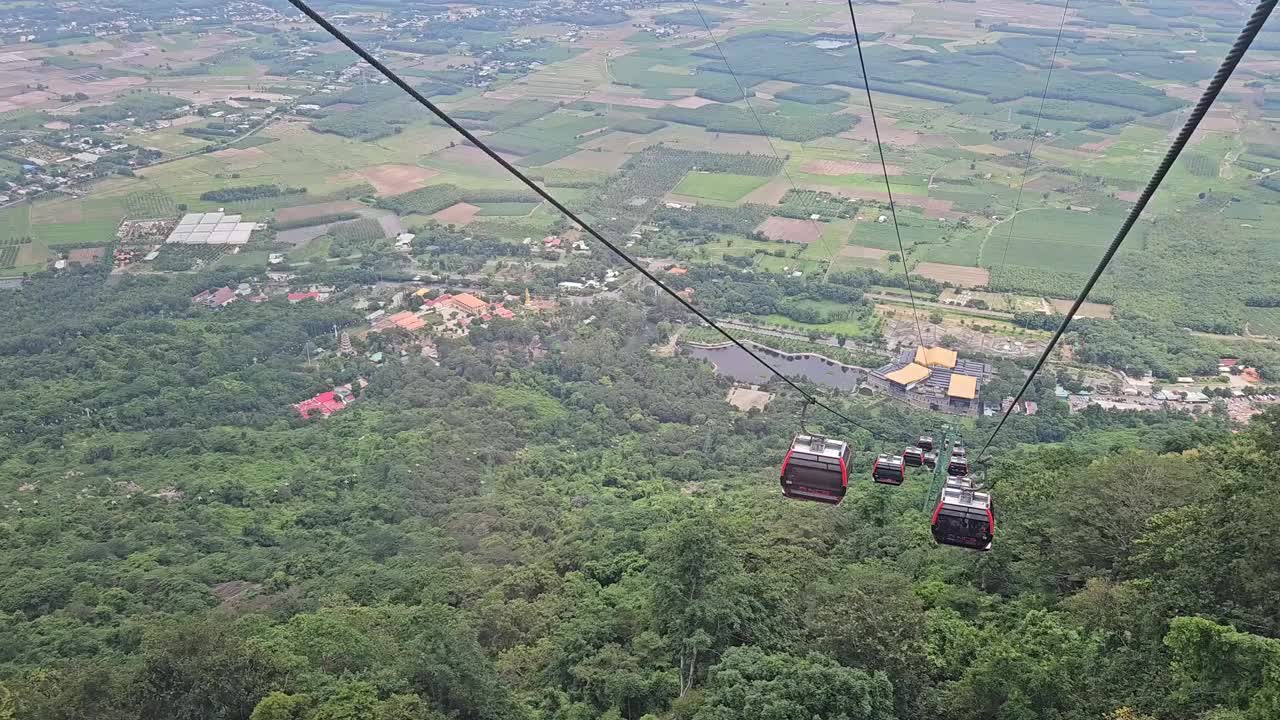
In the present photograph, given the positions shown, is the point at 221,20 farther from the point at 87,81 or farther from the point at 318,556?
the point at 318,556

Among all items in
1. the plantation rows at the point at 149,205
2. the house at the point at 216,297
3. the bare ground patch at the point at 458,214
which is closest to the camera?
the house at the point at 216,297

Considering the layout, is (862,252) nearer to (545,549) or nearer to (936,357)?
(936,357)

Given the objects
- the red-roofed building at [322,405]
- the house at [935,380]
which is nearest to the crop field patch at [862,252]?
the house at [935,380]

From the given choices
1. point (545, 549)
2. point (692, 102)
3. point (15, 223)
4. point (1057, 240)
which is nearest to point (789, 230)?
point (1057, 240)

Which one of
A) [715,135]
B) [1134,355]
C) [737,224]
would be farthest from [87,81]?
[1134,355]

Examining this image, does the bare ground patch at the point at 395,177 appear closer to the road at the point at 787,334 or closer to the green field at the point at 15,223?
the green field at the point at 15,223

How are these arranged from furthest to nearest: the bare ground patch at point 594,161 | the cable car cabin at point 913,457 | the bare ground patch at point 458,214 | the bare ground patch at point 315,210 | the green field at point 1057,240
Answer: the bare ground patch at point 594,161
the bare ground patch at point 458,214
the bare ground patch at point 315,210
the green field at point 1057,240
the cable car cabin at point 913,457
